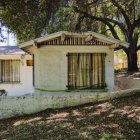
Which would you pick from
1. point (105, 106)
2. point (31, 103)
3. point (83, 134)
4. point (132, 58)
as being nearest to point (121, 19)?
point (132, 58)

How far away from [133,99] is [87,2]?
19.8ft

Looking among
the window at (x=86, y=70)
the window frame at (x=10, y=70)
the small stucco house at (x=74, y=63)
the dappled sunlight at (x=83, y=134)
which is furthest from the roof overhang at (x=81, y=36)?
the dappled sunlight at (x=83, y=134)

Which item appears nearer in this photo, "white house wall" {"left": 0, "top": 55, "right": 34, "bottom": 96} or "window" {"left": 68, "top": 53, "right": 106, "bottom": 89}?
"window" {"left": 68, "top": 53, "right": 106, "bottom": 89}

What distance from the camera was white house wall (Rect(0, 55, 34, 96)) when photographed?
22391mm

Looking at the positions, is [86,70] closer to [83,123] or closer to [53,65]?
[53,65]

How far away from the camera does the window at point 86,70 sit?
1722 centimetres

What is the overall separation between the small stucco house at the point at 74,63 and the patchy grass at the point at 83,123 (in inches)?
114

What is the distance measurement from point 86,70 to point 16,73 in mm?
6834

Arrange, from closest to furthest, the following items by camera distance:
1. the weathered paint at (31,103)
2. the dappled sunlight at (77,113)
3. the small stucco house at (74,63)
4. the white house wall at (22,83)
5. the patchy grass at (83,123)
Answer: the patchy grass at (83,123), the dappled sunlight at (77,113), the weathered paint at (31,103), the small stucco house at (74,63), the white house wall at (22,83)

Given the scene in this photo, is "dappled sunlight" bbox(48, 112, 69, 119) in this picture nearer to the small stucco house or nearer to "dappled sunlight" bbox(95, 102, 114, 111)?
"dappled sunlight" bbox(95, 102, 114, 111)

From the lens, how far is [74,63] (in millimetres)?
17203

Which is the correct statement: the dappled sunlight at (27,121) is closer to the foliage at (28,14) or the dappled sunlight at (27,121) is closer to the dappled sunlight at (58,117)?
the dappled sunlight at (58,117)

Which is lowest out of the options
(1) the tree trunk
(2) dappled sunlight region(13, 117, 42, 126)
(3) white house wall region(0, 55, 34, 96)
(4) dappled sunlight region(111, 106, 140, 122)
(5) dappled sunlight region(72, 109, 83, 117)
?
(2) dappled sunlight region(13, 117, 42, 126)

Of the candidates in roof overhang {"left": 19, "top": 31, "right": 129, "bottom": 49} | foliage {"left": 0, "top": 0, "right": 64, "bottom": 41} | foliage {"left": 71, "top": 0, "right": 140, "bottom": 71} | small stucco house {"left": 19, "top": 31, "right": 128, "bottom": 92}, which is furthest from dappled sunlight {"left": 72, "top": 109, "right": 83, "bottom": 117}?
foliage {"left": 71, "top": 0, "right": 140, "bottom": 71}
